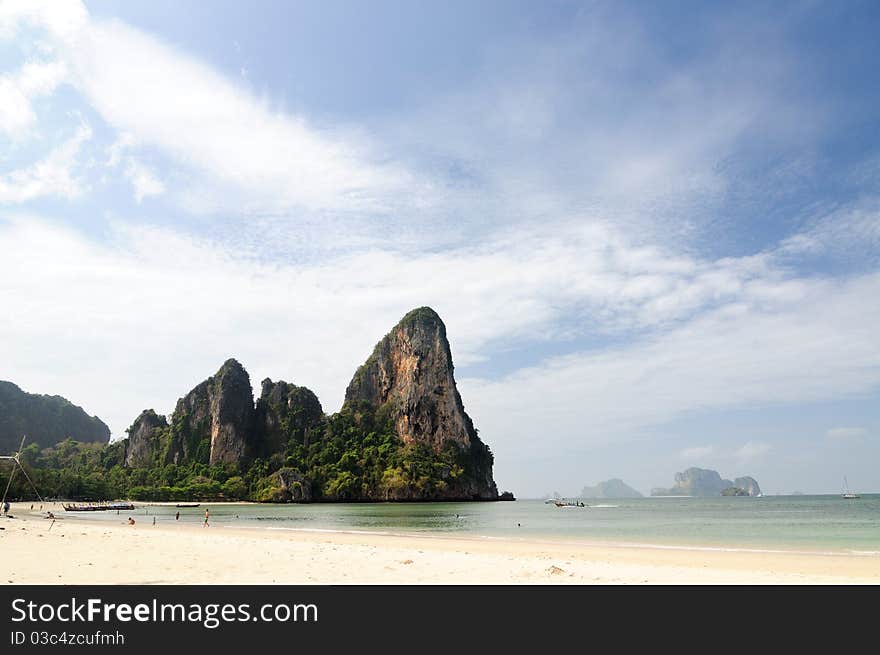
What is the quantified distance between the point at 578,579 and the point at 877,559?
47.1 ft

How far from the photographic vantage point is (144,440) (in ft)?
507

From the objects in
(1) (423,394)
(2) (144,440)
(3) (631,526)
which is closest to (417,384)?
(1) (423,394)

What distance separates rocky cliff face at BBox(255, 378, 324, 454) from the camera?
14338 centimetres

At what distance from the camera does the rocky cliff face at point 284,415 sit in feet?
470

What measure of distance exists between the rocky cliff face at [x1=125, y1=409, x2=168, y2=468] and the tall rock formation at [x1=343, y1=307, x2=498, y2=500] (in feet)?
182

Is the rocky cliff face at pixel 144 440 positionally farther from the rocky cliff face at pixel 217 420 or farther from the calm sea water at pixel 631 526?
the calm sea water at pixel 631 526

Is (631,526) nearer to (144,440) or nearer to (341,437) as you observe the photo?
(341,437)

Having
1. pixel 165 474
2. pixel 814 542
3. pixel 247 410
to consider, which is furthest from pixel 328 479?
pixel 814 542

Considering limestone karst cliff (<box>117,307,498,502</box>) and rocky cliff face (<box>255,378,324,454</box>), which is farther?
rocky cliff face (<box>255,378,324,454</box>)

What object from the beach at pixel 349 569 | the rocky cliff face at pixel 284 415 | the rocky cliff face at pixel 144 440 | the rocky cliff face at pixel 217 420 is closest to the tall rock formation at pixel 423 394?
the rocky cliff face at pixel 284 415

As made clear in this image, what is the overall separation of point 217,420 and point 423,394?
54247mm

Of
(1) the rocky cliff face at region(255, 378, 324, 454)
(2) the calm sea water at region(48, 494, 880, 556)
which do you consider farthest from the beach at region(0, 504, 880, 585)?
(1) the rocky cliff face at region(255, 378, 324, 454)

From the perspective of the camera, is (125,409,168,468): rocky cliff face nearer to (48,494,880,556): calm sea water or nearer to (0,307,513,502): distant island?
(0,307,513,502): distant island
